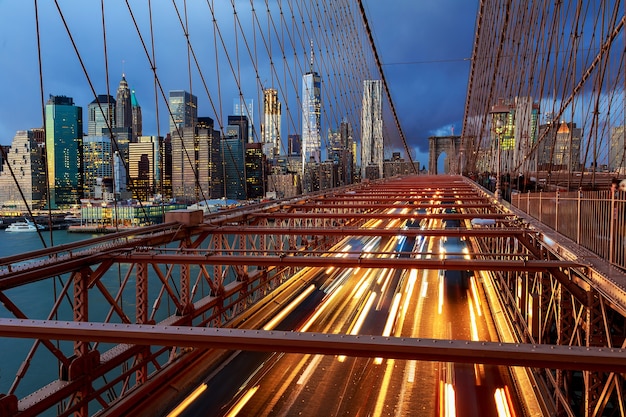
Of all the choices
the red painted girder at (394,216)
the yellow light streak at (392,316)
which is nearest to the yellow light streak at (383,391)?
the yellow light streak at (392,316)

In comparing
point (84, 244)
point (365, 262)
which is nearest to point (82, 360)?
point (84, 244)

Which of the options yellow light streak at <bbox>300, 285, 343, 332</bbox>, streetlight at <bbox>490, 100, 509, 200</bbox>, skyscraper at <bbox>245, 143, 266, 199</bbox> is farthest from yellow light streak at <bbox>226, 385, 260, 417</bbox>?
streetlight at <bbox>490, 100, 509, 200</bbox>

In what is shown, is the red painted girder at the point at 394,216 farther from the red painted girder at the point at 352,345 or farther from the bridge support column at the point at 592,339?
the red painted girder at the point at 352,345

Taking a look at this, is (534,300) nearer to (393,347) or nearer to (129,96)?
(393,347)

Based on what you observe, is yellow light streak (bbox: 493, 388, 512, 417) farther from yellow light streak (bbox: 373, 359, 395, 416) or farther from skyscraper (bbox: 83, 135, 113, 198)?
skyscraper (bbox: 83, 135, 113, 198)

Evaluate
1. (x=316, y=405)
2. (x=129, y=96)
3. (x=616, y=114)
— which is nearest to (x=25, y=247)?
(x=129, y=96)
